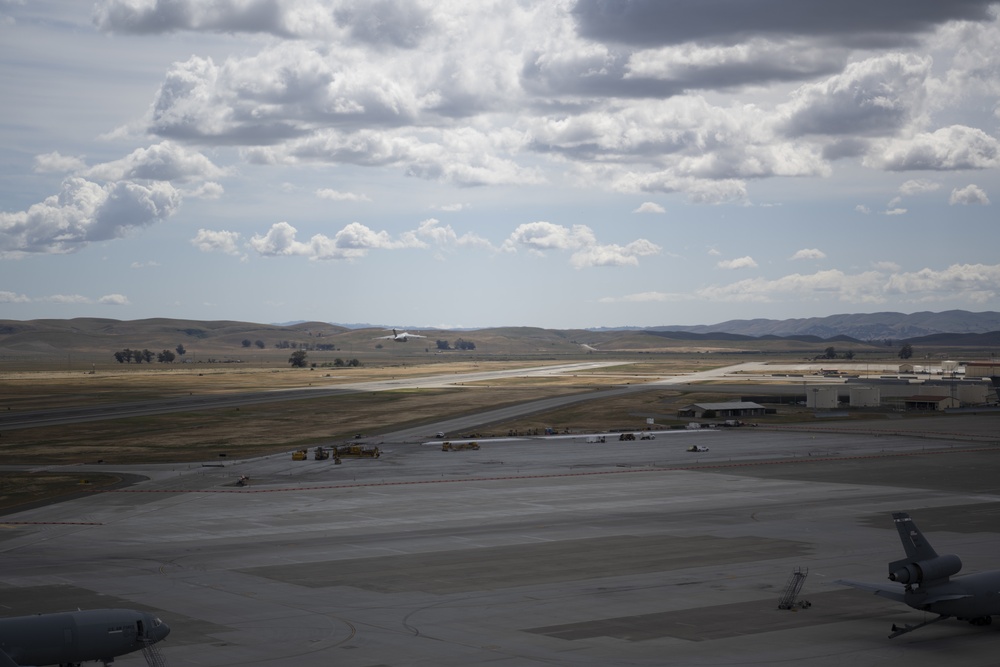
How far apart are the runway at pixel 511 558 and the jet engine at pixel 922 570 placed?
7.11 ft

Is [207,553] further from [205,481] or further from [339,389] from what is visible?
[339,389]

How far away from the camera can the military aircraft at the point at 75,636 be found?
1133 inches

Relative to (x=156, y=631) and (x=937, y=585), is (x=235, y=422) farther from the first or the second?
(x=937, y=585)

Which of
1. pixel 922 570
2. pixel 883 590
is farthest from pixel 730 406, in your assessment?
pixel 922 570

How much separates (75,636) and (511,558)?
85.5ft

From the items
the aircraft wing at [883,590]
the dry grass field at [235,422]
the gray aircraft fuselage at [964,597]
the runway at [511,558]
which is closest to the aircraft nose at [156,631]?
the runway at [511,558]

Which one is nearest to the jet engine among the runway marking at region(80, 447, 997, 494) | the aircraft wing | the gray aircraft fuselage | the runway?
the gray aircraft fuselage

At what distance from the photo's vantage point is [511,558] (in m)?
52.1

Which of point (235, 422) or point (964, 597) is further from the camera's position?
point (235, 422)

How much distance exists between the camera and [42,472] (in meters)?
86.8

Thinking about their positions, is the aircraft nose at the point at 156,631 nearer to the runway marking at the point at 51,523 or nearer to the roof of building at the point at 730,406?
the runway marking at the point at 51,523

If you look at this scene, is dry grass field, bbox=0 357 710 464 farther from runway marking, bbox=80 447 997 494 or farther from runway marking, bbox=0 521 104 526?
runway marking, bbox=0 521 104 526

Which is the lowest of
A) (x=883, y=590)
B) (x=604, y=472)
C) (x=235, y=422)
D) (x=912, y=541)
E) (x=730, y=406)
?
(x=604, y=472)

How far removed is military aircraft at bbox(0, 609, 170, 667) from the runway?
435 cm
